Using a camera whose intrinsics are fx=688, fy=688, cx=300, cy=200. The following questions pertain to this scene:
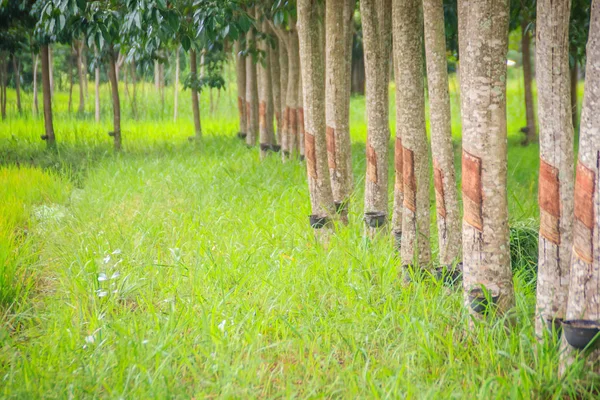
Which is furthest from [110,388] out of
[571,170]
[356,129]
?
[356,129]

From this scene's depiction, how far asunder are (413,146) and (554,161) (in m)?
1.30

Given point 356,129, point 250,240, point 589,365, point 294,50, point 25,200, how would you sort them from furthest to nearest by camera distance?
1. point 356,129
2. point 294,50
3. point 25,200
4. point 250,240
5. point 589,365

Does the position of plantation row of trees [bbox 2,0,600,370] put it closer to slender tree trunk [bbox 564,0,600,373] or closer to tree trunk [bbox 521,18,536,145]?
slender tree trunk [bbox 564,0,600,373]

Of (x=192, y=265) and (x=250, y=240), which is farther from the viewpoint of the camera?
(x=250, y=240)

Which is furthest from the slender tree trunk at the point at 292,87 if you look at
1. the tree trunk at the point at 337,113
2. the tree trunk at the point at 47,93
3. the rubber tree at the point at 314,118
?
the tree trunk at the point at 47,93

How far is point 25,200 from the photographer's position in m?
7.14

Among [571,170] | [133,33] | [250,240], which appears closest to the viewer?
[571,170]

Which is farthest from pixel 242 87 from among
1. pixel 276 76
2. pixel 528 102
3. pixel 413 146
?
pixel 413 146

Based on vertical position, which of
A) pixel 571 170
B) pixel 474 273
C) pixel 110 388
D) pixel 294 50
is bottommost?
pixel 110 388

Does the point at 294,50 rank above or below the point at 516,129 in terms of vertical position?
above

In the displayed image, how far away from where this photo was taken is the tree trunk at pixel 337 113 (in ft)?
17.0

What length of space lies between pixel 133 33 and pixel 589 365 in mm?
4231

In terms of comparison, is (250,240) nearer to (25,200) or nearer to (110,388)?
(110,388)

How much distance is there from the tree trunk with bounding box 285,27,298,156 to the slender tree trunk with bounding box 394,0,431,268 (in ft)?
14.3
